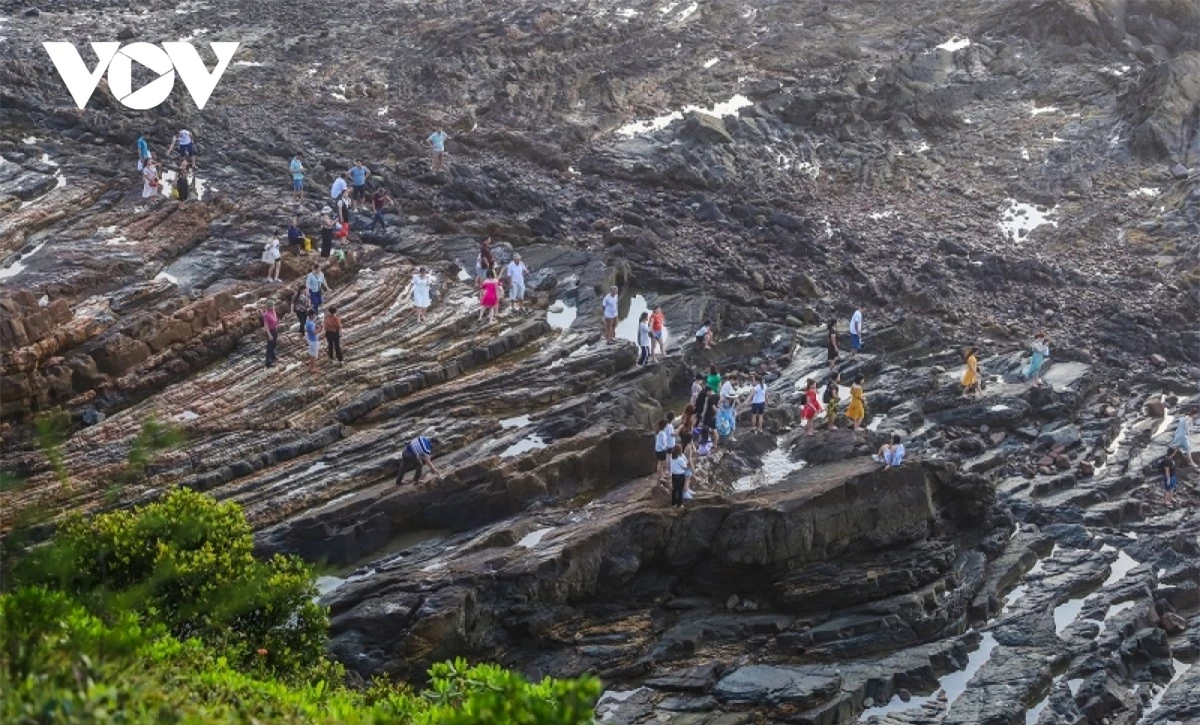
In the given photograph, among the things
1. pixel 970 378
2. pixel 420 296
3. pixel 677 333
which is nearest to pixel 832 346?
pixel 970 378

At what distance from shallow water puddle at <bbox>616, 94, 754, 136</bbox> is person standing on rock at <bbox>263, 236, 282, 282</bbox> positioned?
1510 centimetres

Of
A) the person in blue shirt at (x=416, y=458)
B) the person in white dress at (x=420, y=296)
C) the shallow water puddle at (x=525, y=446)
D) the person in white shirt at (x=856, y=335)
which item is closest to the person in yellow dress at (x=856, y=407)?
the person in white shirt at (x=856, y=335)

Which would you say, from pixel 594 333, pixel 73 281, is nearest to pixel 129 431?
pixel 73 281

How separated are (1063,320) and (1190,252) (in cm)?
613

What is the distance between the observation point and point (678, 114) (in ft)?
147

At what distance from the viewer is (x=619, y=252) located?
114 feet

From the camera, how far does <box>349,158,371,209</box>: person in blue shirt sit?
116ft

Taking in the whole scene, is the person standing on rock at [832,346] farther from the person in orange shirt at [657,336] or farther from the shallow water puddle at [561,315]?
the shallow water puddle at [561,315]

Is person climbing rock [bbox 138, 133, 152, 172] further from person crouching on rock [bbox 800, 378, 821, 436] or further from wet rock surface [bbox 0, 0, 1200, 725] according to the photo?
person crouching on rock [bbox 800, 378, 821, 436]

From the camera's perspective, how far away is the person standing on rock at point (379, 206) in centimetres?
3412

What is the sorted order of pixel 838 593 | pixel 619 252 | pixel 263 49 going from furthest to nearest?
pixel 263 49
pixel 619 252
pixel 838 593

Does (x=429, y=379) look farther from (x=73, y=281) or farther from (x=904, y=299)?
(x=904, y=299)

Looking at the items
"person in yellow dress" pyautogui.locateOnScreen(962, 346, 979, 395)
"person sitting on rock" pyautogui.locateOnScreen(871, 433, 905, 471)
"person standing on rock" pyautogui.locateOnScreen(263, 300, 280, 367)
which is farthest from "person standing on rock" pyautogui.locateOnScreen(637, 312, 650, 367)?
"person standing on rock" pyautogui.locateOnScreen(263, 300, 280, 367)

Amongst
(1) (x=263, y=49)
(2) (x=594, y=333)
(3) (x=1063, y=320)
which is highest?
(1) (x=263, y=49)
